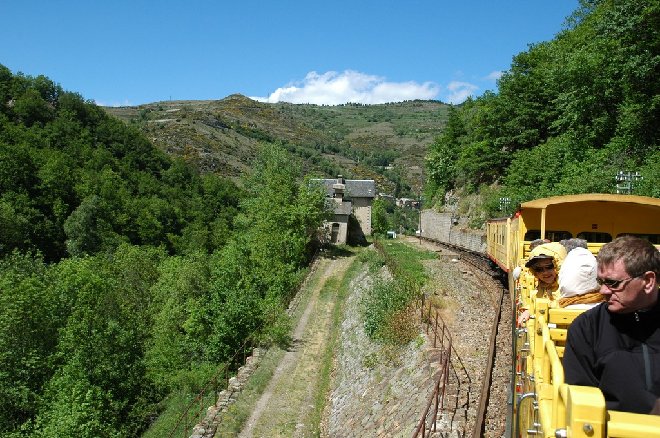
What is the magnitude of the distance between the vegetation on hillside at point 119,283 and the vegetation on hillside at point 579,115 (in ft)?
51.5

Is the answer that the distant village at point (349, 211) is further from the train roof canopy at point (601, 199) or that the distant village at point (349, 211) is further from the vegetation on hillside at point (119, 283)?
the train roof canopy at point (601, 199)

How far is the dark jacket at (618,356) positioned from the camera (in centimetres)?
268

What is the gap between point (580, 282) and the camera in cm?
431

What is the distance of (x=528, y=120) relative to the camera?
4075 centimetres

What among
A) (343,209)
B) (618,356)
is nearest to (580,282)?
(618,356)

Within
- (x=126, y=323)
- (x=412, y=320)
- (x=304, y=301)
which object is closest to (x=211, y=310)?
(x=304, y=301)

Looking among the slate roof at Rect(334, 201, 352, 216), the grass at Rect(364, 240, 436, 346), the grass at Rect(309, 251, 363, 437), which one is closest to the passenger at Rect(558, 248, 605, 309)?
the grass at Rect(309, 251, 363, 437)

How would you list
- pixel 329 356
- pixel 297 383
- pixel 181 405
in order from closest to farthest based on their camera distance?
pixel 297 383 < pixel 329 356 < pixel 181 405

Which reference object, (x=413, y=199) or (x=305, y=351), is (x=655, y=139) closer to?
(x=305, y=351)

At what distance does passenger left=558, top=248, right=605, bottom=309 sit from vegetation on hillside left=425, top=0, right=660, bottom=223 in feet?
59.1

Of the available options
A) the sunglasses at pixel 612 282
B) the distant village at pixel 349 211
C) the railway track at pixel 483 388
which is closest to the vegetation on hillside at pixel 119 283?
the distant village at pixel 349 211

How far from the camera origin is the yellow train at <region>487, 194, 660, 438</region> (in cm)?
229

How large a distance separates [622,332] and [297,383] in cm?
1593

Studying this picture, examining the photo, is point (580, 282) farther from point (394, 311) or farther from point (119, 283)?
point (119, 283)
